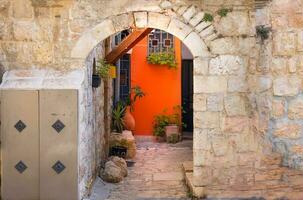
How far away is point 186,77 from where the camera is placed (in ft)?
35.6

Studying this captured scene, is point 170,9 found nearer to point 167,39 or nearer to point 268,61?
point 268,61

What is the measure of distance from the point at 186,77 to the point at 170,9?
641 cm

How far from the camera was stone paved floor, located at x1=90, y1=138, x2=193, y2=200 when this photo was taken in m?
5.41

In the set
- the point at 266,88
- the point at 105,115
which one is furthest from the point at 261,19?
the point at 105,115

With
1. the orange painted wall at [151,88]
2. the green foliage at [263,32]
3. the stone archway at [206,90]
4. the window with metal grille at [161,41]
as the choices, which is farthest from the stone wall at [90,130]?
the window with metal grille at [161,41]

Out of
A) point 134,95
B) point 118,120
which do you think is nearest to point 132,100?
point 134,95

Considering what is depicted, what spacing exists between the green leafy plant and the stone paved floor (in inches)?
58.5

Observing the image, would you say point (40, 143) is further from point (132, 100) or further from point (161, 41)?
point (161, 41)

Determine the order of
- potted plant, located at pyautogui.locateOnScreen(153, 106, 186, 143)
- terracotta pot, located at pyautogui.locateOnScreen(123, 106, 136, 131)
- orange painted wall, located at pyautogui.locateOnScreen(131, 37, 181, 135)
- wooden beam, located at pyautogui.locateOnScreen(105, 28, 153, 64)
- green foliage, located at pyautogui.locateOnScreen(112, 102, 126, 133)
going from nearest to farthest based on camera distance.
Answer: wooden beam, located at pyautogui.locateOnScreen(105, 28, 153, 64), green foliage, located at pyautogui.locateOnScreen(112, 102, 126, 133), terracotta pot, located at pyautogui.locateOnScreen(123, 106, 136, 131), potted plant, located at pyautogui.locateOnScreen(153, 106, 186, 143), orange painted wall, located at pyautogui.locateOnScreen(131, 37, 181, 135)

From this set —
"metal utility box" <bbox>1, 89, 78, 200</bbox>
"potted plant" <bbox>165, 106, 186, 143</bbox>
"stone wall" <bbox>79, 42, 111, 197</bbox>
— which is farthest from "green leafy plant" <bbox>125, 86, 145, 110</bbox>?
"metal utility box" <bbox>1, 89, 78, 200</bbox>

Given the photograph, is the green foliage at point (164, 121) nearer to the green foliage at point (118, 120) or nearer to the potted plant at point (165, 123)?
the potted plant at point (165, 123)

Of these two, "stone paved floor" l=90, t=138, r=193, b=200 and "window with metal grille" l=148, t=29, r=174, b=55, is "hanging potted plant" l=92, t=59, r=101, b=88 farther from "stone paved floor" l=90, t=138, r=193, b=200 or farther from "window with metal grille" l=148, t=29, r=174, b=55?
"window with metal grille" l=148, t=29, r=174, b=55

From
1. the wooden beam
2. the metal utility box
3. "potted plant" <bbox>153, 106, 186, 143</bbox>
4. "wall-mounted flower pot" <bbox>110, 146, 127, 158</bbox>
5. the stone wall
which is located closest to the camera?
the metal utility box

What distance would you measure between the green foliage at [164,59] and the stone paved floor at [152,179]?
7.49 feet
